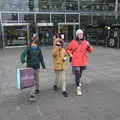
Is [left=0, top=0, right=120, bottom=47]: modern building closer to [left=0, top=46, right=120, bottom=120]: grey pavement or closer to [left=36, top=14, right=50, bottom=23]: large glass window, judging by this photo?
[left=36, top=14, right=50, bottom=23]: large glass window

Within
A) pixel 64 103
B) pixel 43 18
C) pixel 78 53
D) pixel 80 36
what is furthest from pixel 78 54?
pixel 43 18

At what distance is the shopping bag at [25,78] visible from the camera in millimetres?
8336

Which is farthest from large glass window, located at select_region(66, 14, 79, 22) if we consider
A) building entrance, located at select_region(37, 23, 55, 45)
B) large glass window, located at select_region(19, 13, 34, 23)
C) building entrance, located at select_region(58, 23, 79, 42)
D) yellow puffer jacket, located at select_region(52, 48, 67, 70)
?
yellow puffer jacket, located at select_region(52, 48, 67, 70)

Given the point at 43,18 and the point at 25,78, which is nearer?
the point at 25,78

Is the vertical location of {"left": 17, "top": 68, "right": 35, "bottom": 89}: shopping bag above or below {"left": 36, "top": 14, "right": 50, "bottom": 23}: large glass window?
below

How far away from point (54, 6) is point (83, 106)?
98.6 feet

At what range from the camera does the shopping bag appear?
834cm

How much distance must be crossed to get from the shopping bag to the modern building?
24.6 metres

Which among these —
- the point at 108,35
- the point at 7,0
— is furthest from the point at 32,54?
the point at 7,0

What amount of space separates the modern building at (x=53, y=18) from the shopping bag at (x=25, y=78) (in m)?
24.6

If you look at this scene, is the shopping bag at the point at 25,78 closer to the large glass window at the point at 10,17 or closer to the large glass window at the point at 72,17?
the large glass window at the point at 10,17

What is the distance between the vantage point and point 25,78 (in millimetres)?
8398

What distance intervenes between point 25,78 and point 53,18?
28.6m

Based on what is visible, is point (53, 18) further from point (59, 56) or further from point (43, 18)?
point (59, 56)
